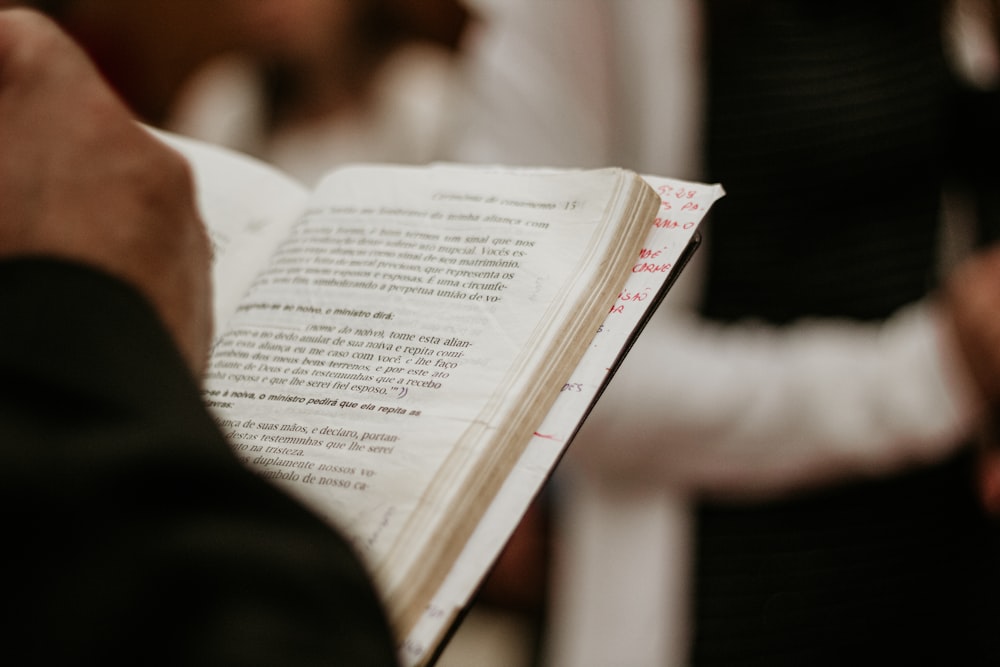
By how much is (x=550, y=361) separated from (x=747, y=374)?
47 cm

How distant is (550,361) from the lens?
1.06 ft

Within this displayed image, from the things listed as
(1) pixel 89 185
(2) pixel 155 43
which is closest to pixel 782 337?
(1) pixel 89 185

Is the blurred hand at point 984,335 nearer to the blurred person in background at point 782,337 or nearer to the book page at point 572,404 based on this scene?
the blurred person in background at point 782,337

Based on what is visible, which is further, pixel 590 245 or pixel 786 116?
pixel 786 116

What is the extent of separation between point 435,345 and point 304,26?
69.3 inches

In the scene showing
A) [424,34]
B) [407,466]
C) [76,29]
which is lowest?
[76,29]

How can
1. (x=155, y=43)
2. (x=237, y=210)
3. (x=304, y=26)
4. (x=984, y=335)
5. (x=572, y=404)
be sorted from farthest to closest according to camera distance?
(x=155, y=43), (x=304, y=26), (x=984, y=335), (x=237, y=210), (x=572, y=404)

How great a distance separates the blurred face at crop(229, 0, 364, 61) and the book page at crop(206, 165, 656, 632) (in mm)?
1627

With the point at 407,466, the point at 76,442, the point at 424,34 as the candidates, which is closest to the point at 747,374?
the point at 407,466

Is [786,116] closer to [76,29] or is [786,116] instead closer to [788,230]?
[788,230]

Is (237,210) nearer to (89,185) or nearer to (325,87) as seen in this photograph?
(89,185)

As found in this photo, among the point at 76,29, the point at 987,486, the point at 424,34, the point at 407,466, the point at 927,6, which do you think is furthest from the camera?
the point at 424,34

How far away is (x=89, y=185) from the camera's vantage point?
0.95 ft

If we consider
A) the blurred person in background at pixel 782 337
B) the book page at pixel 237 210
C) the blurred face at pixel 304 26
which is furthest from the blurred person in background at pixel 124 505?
the blurred face at pixel 304 26
